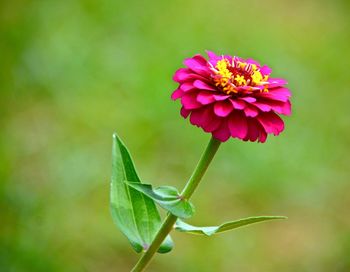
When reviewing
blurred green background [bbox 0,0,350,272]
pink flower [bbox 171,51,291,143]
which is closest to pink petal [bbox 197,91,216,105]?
pink flower [bbox 171,51,291,143]

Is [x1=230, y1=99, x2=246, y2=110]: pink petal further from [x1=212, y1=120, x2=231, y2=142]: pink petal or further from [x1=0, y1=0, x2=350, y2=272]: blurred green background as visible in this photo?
[x1=0, y1=0, x2=350, y2=272]: blurred green background

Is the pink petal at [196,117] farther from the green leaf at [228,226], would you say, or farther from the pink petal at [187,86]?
the green leaf at [228,226]

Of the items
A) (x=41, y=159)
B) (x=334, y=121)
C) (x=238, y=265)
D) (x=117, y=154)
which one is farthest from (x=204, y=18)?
(x=117, y=154)

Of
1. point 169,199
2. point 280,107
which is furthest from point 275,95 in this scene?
point 169,199

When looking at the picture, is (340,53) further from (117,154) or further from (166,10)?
(117,154)

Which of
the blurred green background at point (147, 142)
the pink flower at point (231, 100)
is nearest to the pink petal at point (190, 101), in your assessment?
the pink flower at point (231, 100)

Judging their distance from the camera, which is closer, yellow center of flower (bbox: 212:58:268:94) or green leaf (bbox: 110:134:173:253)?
yellow center of flower (bbox: 212:58:268:94)
